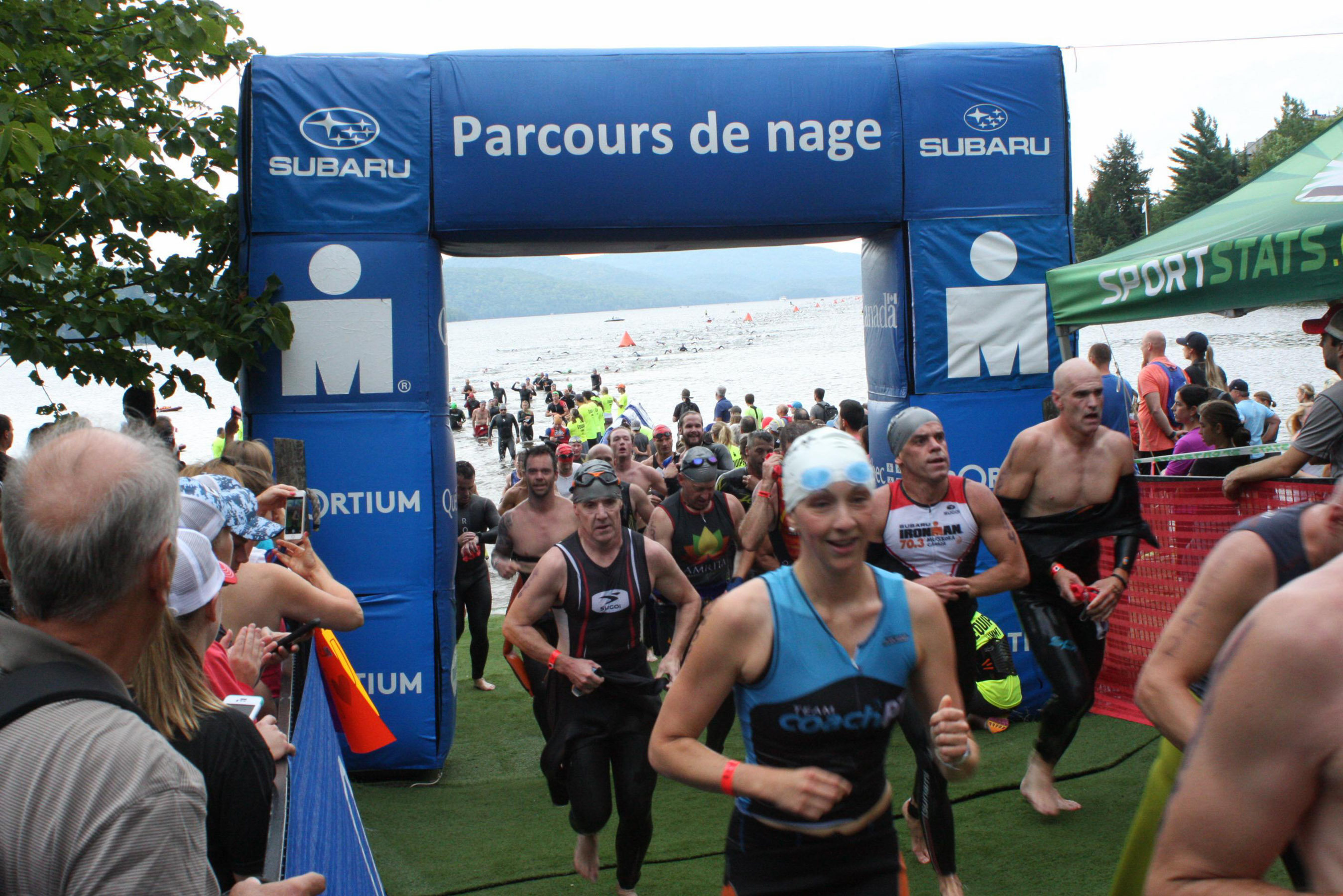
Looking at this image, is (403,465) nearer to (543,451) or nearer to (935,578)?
(543,451)

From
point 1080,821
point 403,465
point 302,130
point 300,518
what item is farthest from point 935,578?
point 302,130

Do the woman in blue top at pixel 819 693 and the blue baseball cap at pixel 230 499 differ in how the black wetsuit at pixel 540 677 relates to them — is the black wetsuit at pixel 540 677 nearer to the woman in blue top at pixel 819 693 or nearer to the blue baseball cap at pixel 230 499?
the blue baseball cap at pixel 230 499

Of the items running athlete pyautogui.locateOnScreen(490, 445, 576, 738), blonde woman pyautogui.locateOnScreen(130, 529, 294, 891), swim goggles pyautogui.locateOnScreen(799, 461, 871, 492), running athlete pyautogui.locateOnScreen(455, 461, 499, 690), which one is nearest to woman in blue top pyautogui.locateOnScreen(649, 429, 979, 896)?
swim goggles pyautogui.locateOnScreen(799, 461, 871, 492)

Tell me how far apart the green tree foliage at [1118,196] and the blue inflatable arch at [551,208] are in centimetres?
7558

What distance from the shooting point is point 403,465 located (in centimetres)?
626

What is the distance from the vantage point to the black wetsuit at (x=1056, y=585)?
4.97m

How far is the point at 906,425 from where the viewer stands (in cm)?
479

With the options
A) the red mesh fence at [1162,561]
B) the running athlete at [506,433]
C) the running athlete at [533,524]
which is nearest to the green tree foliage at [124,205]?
the running athlete at [533,524]

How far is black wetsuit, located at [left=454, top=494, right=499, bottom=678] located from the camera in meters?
7.90

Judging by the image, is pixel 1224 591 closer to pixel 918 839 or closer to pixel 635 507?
pixel 918 839

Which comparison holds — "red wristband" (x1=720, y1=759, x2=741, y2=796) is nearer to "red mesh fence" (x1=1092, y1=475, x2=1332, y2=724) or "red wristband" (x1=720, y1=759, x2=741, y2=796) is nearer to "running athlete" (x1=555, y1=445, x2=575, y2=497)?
"red mesh fence" (x1=1092, y1=475, x2=1332, y2=724)

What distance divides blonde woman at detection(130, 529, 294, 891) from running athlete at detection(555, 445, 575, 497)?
5.70 metres

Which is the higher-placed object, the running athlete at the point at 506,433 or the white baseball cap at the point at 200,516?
the running athlete at the point at 506,433

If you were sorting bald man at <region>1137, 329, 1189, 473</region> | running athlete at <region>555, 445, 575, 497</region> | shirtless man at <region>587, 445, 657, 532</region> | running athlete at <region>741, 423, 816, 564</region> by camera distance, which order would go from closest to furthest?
running athlete at <region>741, 423, 816, 564</region>, shirtless man at <region>587, 445, 657, 532</region>, running athlete at <region>555, 445, 575, 497</region>, bald man at <region>1137, 329, 1189, 473</region>
